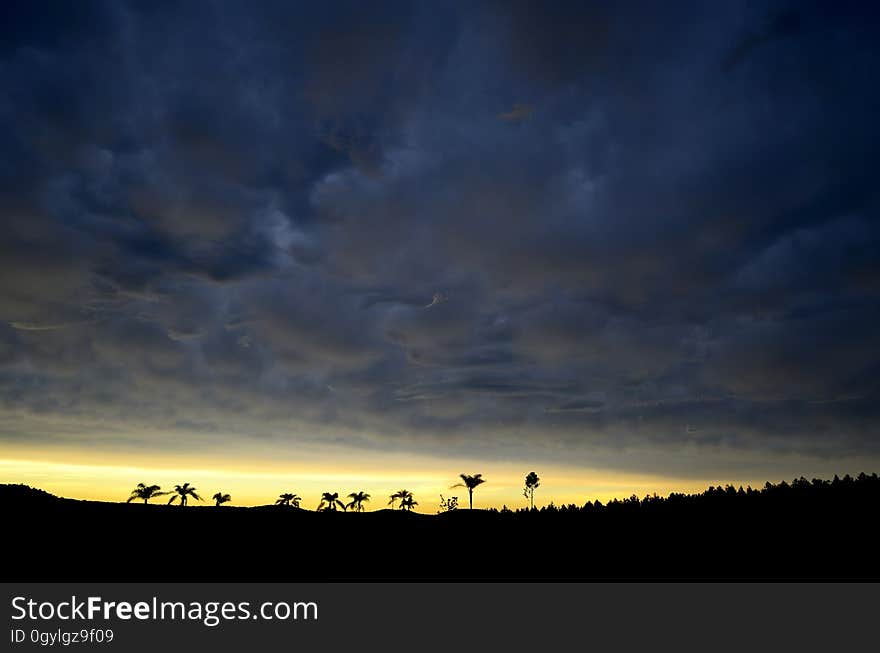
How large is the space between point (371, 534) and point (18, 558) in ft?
95.0

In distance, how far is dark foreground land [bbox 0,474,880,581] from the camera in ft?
114

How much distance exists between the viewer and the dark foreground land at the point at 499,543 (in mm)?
34625

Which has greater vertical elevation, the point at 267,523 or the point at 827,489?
the point at 827,489

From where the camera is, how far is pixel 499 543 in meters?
48.9

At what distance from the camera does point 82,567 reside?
4075cm
